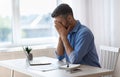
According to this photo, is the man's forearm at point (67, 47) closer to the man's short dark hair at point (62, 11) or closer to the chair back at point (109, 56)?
the man's short dark hair at point (62, 11)

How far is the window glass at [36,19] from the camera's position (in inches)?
135

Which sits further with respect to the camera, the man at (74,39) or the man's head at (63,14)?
the man's head at (63,14)

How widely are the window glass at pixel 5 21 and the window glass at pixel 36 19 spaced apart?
0.59 ft

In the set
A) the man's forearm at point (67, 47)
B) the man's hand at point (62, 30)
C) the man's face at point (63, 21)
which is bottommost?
the man's forearm at point (67, 47)

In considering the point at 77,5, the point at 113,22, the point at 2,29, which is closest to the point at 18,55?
the point at 2,29

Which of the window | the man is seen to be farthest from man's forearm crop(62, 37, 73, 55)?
the window

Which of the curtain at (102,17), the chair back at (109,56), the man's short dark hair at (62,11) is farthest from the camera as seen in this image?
the curtain at (102,17)

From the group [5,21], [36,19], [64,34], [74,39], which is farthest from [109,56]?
[5,21]

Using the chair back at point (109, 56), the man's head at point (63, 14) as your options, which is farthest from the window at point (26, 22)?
the man's head at point (63, 14)

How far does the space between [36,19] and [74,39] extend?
125 cm

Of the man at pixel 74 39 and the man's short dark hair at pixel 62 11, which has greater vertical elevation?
the man's short dark hair at pixel 62 11

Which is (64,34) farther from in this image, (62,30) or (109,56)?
(109,56)

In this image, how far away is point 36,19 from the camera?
3549 millimetres

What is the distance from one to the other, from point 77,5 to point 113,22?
1.89 feet
